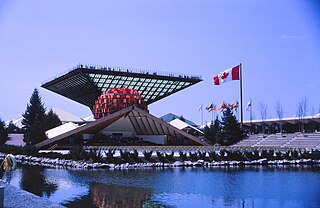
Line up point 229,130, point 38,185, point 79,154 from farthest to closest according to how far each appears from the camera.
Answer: point 229,130, point 79,154, point 38,185

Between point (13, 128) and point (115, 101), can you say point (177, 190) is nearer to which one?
point (115, 101)

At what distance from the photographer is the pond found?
13625 mm

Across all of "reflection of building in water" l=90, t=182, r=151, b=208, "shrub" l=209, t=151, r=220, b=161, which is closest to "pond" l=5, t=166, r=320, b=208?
"reflection of building in water" l=90, t=182, r=151, b=208

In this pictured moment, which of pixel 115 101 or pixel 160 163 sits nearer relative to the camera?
pixel 160 163

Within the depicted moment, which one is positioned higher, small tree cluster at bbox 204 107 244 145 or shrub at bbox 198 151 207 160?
small tree cluster at bbox 204 107 244 145

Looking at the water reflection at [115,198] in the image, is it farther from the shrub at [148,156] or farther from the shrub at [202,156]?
the shrub at [202,156]

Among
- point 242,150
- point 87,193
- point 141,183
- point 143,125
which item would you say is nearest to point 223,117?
point 143,125

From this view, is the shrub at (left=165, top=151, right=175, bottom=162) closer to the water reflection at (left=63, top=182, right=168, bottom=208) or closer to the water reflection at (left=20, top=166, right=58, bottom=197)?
the water reflection at (left=20, top=166, right=58, bottom=197)

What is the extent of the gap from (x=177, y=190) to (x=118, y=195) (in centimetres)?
273

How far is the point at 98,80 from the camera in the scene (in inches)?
2554

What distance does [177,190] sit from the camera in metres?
16.4

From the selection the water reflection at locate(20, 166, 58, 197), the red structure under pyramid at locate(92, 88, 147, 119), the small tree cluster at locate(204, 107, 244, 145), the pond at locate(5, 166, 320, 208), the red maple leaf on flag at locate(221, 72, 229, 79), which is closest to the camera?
the pond at locate(5, 166, 320, 208)

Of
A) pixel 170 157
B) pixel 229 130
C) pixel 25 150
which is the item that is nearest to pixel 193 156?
pixel 170 157

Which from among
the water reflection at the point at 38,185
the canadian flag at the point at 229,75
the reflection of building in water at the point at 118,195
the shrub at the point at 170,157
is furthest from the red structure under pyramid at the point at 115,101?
the reflection of building in water at the point at 118,195
